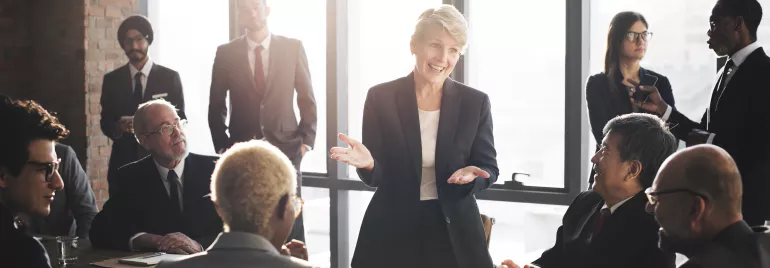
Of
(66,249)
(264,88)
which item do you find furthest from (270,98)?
(66,249)

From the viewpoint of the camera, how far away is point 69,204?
4.12 metres

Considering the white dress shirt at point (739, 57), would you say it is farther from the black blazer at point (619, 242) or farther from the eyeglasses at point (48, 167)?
the eyeglasses at point (48, 167)

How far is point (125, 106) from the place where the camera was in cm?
534

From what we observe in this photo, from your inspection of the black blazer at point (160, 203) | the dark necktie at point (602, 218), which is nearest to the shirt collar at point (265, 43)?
the black blazer at point (160, 203)

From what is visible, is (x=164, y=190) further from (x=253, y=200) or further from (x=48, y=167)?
(x=253, y=200)

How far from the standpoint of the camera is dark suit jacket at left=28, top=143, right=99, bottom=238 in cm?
406

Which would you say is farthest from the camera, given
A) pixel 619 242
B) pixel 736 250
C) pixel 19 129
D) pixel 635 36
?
pixel 635 36

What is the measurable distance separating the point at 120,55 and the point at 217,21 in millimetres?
783

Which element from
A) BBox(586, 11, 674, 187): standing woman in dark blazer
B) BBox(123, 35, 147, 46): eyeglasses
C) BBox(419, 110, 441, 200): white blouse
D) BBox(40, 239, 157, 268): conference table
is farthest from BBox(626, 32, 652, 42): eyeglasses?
BBox(123, 35, 147, 46): eyeglasses

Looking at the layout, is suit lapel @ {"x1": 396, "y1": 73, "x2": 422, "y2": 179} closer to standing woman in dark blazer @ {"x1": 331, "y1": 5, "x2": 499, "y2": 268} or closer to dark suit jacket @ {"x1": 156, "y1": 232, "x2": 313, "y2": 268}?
standing woman in dark blazer @ {"x1": 331, "y1": 5, "x2": 499, "y2": 268}

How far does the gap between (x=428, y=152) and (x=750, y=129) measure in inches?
48.3

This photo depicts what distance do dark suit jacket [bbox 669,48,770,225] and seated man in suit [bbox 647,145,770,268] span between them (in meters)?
1.34

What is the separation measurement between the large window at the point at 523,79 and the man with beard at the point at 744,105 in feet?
4.43

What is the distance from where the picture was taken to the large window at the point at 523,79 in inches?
181
